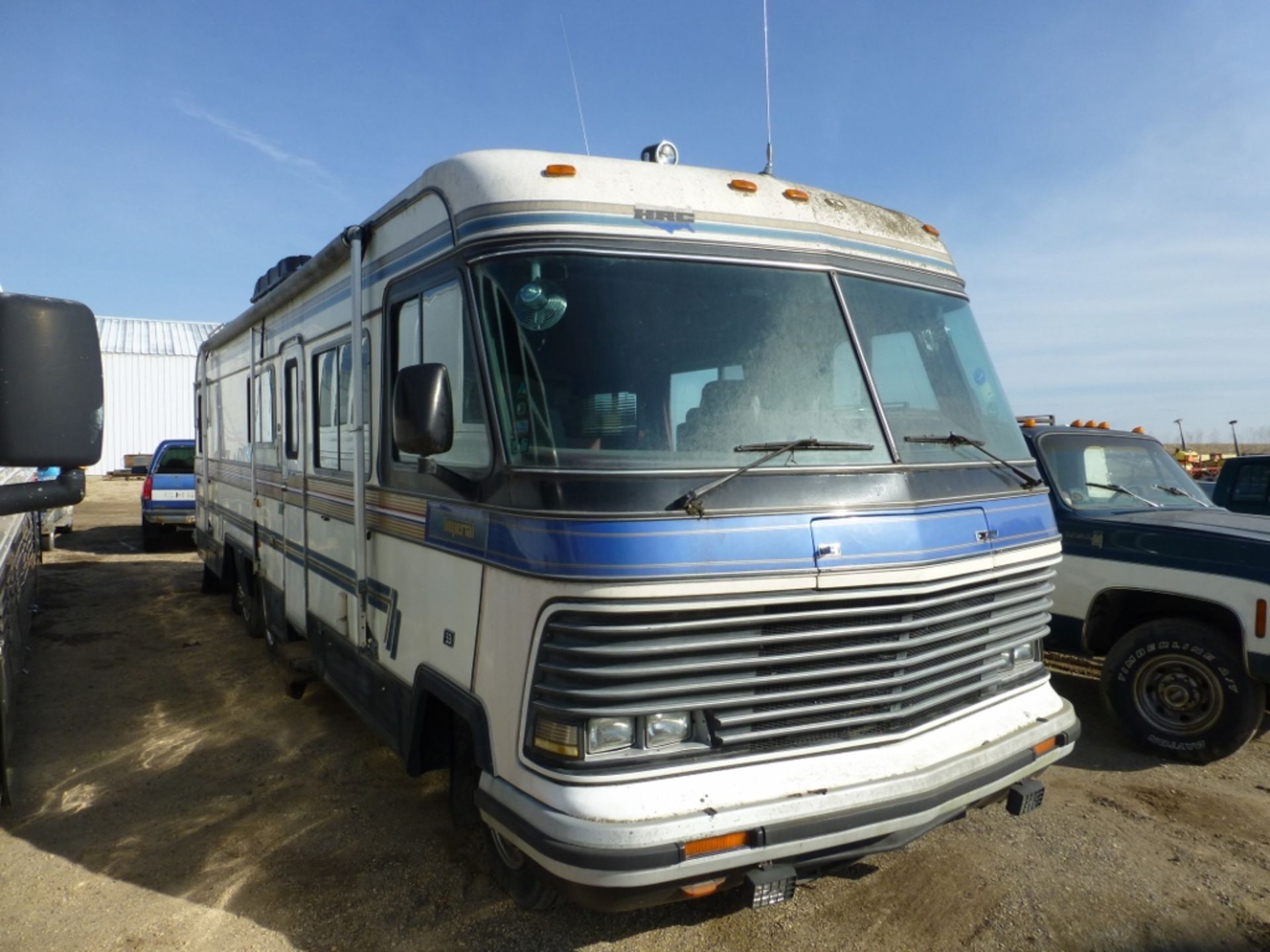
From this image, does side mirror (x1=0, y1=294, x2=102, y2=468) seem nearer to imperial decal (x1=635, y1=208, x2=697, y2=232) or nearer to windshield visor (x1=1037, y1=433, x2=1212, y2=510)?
imperial decal (x1=635, y1=208, x2=697, y2=232)

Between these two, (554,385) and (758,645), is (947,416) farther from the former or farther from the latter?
(554,385)

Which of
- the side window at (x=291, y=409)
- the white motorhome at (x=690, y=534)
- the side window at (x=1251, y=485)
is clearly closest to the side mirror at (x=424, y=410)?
the white motorhome at (x=690, y=534)

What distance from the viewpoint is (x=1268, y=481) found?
8.18 meters

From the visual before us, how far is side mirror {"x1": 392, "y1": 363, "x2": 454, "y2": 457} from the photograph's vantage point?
10.4 ft

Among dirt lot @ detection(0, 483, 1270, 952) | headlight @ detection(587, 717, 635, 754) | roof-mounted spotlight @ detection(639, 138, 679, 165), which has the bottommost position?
dirt lot @ detection(0, 483, 1270, 952)

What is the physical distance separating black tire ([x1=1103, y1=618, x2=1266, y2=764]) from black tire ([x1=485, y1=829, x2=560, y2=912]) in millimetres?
3932

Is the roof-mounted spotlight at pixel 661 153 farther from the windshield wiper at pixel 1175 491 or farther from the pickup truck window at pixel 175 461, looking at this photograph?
the pickup truck window at pixel 175 461

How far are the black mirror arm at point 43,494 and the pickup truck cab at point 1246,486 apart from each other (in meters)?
9.03

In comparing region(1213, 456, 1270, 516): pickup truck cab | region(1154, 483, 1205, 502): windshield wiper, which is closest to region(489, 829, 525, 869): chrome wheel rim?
region(1154, 483, 1205, 502): windshield wiper

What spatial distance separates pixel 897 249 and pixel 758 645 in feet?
6.71

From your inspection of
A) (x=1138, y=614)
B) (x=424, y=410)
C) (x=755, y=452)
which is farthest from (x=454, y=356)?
(x=1138, y=614)

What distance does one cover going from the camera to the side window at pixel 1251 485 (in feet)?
27.0

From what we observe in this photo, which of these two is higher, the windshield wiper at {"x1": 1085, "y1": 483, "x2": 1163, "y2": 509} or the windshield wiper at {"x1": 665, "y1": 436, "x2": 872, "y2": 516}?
the windshield wiper at {"x1": 665, "y1": 436, "x2": 872, "y2": 516}

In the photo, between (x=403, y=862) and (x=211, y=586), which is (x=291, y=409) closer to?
(x=403, y=862)
